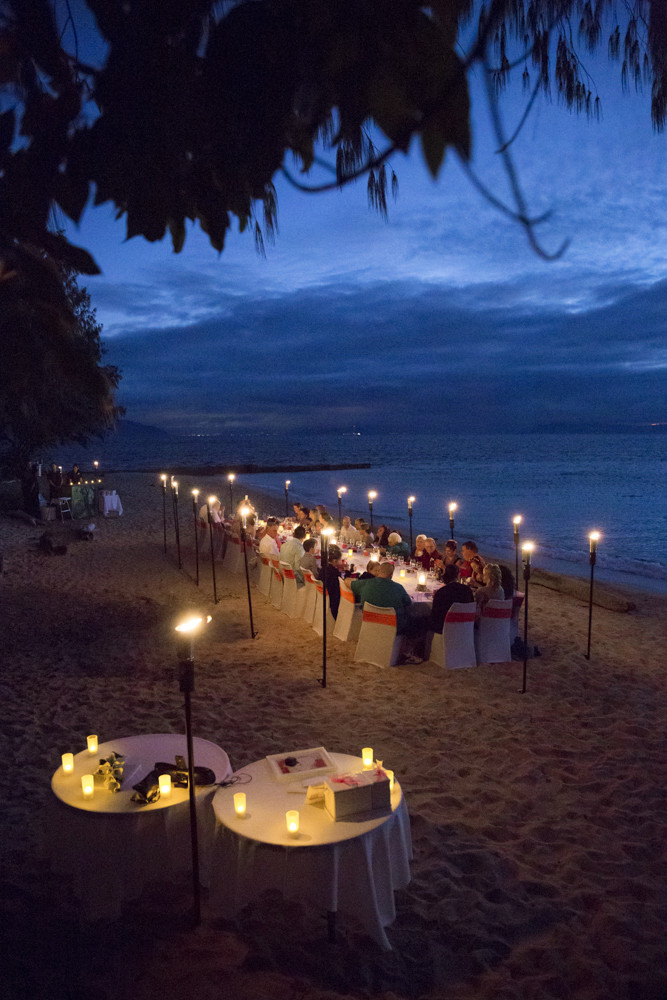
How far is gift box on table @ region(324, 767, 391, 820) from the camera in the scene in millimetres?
3527

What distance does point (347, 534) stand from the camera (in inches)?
467

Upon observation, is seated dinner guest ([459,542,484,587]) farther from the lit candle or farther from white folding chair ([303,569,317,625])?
the lit candle

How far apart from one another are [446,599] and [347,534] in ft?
13.6

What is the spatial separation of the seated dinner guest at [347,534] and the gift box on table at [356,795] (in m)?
8.00

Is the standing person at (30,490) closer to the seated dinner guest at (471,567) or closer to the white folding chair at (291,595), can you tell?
the white folding chair at (291,595)

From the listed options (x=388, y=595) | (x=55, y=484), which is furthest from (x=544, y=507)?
(x=388, y=595)

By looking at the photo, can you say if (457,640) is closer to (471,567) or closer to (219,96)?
(471,567)

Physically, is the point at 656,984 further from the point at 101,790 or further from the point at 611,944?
the point at 101,790

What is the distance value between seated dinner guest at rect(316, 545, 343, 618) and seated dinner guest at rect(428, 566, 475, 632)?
5.02 feet

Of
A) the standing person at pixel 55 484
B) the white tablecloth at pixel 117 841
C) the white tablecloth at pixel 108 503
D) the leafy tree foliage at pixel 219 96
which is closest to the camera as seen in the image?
the leafy tree foliage at pixel 219 96

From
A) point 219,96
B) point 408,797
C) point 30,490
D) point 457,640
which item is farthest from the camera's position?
point 30,490

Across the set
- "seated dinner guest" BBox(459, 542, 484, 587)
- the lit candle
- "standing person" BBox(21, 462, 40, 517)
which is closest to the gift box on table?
the lit candle

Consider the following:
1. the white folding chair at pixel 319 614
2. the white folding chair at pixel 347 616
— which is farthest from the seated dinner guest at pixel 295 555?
the white folding chair at pixel 347 616

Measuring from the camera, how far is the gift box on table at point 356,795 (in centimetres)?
353
